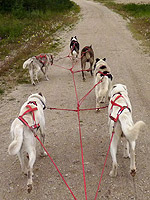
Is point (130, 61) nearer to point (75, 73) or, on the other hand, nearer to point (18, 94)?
point (75, 73)

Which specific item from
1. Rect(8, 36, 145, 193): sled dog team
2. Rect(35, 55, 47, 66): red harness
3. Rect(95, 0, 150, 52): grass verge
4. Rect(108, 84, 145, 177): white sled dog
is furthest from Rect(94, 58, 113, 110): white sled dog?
Rect(95, 0, 150, 52): grass verge

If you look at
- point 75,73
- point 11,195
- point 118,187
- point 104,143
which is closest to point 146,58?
point 75,73

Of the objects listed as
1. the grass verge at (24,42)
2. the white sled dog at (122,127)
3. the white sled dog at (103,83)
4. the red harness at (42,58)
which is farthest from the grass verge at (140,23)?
the white sled dog at (122,127)

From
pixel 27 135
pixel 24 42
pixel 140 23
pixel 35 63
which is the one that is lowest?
pixel 27 135

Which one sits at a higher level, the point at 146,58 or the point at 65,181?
the point at 146,58

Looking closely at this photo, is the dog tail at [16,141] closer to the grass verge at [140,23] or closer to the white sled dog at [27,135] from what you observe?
the white sled dog at [27,135]

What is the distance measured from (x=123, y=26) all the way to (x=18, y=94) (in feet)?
45.3

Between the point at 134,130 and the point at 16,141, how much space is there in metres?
1.75

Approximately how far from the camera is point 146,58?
10.7 meters

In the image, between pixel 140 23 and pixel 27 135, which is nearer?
pixel 27 135

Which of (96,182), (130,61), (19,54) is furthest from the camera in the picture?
(19,54)

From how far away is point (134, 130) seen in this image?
3012 mm

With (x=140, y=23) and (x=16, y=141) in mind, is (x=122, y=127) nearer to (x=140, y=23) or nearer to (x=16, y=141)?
(x=16, y=141)

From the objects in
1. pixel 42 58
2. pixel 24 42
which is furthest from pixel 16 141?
pixel 24 42
